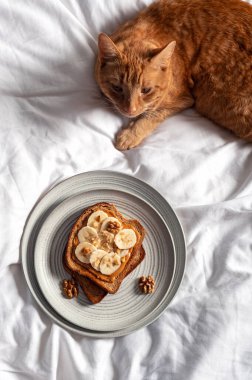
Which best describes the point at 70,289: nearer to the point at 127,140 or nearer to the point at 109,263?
the point at 109,263

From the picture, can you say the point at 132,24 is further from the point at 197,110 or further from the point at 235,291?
the point at 235,291

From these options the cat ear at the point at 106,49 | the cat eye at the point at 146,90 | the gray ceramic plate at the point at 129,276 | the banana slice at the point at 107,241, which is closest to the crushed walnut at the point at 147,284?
the gray ceramic plate at the point at 129,276

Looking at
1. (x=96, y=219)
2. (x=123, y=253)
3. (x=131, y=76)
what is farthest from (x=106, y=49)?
(x=123, y=253)

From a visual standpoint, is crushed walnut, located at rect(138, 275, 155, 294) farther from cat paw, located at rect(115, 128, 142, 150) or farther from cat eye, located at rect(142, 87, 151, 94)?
cat eye, located at rect(142, 87, 151, 94)

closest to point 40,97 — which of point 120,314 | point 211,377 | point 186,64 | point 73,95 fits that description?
point 73,95

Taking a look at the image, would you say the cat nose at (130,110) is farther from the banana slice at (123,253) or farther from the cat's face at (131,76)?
the banana slice at (123,253)
